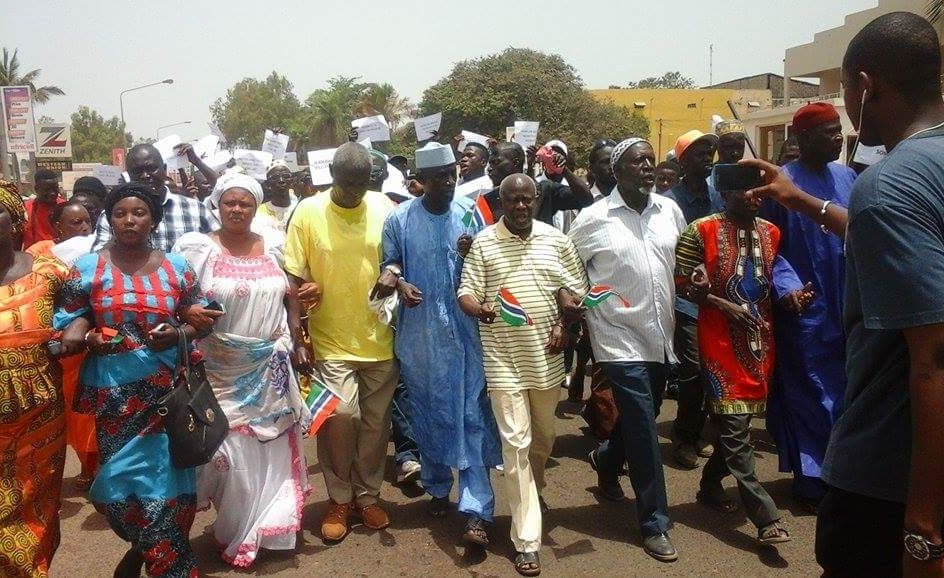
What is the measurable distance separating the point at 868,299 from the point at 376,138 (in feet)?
23.6

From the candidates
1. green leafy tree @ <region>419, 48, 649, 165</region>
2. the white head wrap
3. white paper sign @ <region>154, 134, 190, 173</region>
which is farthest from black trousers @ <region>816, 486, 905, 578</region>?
green leafy tree @ <region>419, 48, 649, 165</region>

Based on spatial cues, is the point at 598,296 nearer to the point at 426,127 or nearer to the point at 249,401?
the point at 249,401

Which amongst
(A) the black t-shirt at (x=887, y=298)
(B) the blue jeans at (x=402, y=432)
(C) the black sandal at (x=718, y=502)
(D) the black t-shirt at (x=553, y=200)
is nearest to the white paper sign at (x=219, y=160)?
(B) the blue jeans at (x=402, y=432)

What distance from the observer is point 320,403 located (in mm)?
4266

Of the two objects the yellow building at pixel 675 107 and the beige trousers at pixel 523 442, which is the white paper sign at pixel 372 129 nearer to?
the beige trousers at pixel 523 442

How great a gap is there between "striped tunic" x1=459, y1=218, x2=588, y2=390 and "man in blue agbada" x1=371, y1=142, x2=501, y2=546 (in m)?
0.24

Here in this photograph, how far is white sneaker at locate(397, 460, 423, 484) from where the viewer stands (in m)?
5.05

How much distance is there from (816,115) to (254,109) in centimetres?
8770

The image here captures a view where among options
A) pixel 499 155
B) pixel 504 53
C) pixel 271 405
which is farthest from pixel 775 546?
pixel 504 53

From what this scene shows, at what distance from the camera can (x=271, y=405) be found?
408cm

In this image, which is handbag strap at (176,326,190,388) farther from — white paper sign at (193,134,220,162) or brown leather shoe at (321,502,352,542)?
white paper sign at (193,134,220,162)

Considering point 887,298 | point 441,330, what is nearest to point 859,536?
point 887,298

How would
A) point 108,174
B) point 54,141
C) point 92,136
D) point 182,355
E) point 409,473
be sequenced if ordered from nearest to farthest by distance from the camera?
1. point 182,355
2. point 409,473
3. point 108,174
4. point 54,141
5. point 92,136

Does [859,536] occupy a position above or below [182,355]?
below
